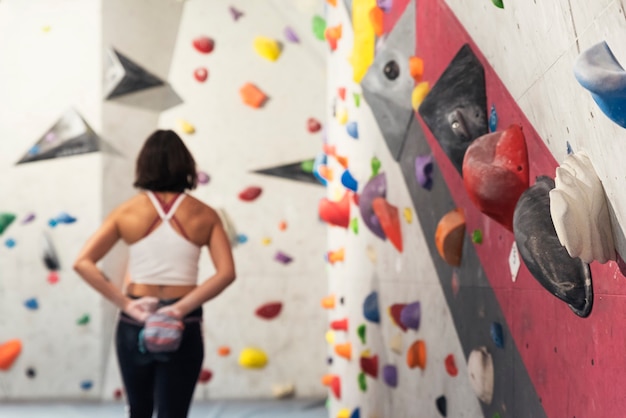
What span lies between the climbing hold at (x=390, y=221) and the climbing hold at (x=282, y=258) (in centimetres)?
254

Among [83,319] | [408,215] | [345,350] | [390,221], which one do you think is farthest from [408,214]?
[83,319]

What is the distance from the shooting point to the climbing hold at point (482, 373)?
1.49m

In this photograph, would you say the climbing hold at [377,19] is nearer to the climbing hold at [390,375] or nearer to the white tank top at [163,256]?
the white tank top at [163,256]

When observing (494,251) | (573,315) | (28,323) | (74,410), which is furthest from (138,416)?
(28,323)

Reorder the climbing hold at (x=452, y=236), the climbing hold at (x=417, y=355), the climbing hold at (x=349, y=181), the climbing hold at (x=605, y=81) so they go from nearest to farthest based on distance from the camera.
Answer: the climbing hold at (x=605, y=81)
the climbing hold at (x=452, y=236)
the climbing hold at (x=417, y=355)
the climbing hold at (x=349, y=181)

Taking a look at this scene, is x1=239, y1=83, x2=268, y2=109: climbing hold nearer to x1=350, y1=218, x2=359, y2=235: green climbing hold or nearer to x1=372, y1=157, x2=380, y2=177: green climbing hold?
x1=350, y1=218, x2=359, y2=235: green climbing hold

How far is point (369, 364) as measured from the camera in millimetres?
2789

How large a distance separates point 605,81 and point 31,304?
4546mm

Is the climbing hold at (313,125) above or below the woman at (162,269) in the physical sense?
above

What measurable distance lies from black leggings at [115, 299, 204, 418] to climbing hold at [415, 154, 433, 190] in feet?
2.60

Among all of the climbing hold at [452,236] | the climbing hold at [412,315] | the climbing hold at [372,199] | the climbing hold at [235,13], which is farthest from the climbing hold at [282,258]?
the climbing hold at [452,236]

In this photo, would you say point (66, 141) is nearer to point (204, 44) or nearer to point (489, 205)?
point (204, 44)

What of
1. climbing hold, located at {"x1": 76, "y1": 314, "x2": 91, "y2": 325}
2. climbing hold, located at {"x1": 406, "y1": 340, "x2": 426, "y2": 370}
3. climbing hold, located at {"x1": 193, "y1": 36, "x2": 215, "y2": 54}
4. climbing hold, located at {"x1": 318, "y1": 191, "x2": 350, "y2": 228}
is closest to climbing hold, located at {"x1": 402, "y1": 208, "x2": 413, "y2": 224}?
climbing hold, located at {"x1": 406, "y1": 340, "x2": 426, "y2": 370}

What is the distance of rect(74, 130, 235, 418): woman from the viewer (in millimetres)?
2318
